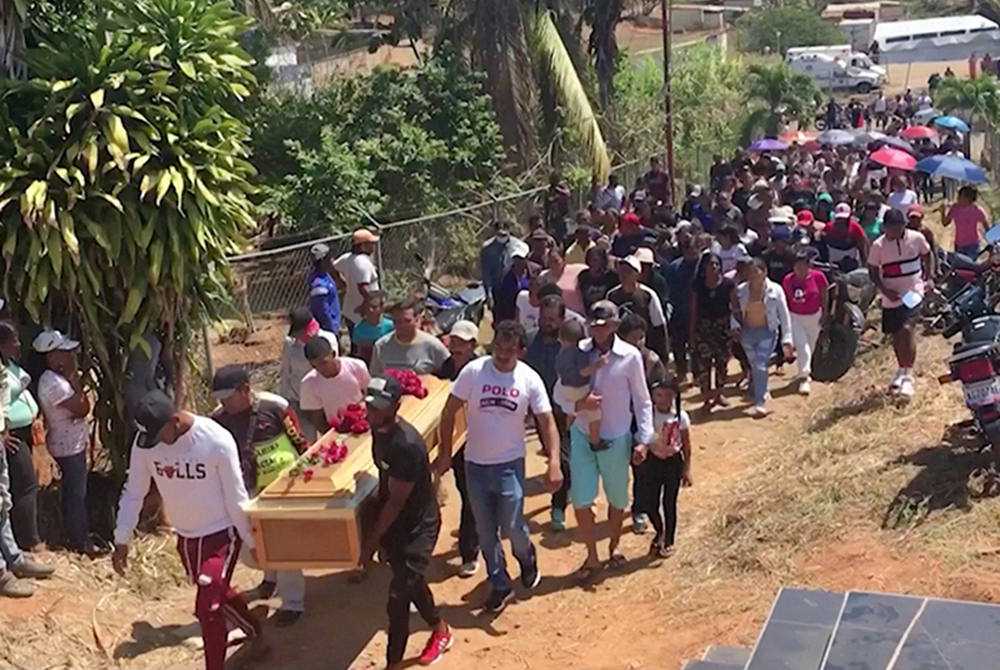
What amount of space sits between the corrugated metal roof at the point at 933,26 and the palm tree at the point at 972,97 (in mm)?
27370

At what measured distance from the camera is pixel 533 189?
18.8m

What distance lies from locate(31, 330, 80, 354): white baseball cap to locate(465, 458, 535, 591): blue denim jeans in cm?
264

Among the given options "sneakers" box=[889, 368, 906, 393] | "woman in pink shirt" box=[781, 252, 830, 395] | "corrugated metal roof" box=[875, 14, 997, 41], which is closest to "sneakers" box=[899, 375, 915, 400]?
"sneakers" box=[889, 368, 906, 393]

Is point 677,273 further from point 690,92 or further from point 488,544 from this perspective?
point 690,92

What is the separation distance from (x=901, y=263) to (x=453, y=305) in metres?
5.01

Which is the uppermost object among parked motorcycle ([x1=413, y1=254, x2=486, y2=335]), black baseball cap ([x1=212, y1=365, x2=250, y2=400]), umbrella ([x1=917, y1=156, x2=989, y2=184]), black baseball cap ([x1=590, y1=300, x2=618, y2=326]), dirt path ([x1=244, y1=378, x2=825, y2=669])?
black baseball cap ([x1=590, y1=300, x2=618, y2=326])

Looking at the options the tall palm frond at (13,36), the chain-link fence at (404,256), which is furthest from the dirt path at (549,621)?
the chain-link fence at (404,256)

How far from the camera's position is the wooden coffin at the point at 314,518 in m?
6.46

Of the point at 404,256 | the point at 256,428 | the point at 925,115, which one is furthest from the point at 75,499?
the point at 925,115

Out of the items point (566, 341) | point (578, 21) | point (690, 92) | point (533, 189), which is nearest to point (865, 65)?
point (690, 92)

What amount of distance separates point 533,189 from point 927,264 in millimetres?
8812

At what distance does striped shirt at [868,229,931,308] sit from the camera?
398 inches

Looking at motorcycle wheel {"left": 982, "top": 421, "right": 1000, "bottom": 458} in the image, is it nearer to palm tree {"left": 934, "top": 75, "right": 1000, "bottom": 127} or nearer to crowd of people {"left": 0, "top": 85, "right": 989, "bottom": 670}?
crowd of people {"left": 0, "top": 85, "right": 989, "bottom": 670}

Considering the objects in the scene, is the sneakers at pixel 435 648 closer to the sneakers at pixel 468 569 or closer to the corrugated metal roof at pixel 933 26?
the sneakers at pixel 468 569
